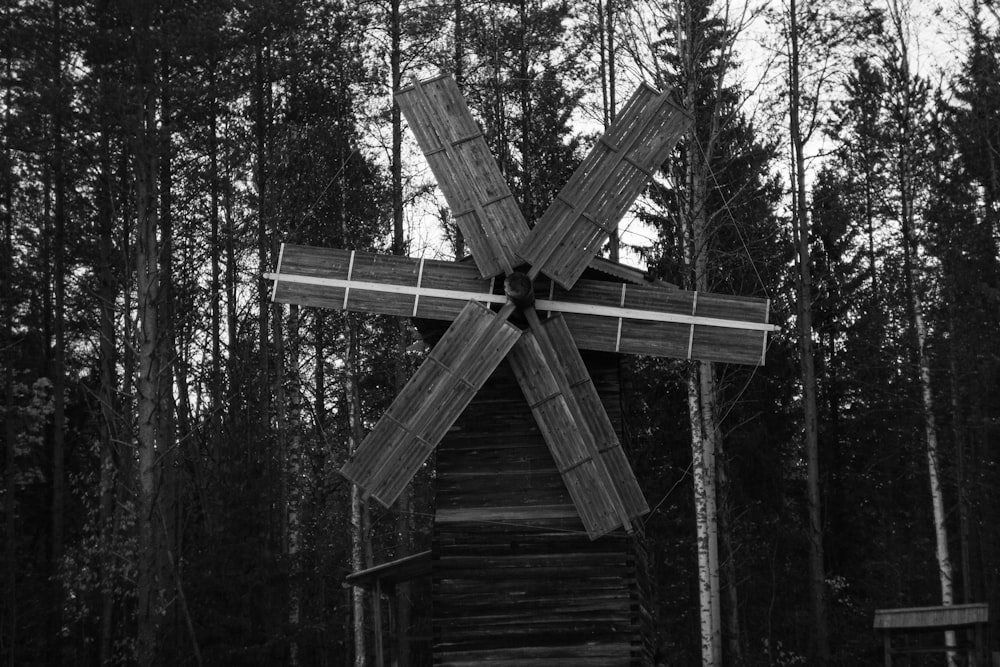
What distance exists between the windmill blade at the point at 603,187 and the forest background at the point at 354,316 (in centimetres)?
362

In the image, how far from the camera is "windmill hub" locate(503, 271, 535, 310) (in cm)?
1069

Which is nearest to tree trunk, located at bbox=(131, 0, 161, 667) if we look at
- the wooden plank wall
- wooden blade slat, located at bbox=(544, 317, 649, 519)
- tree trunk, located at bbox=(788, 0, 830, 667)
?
the wooden plank wall

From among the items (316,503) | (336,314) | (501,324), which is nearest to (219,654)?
(316,503)

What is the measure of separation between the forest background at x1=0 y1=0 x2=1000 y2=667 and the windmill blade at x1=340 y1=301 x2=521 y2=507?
5312 millimetres

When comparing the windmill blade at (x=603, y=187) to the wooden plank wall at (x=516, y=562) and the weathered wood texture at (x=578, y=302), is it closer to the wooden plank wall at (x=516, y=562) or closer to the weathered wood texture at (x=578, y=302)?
the weathered wood texture at (x=578, y=302)

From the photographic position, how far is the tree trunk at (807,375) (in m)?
20.3

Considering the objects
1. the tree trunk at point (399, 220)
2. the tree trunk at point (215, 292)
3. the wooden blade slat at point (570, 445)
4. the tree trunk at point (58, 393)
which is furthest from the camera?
the tree trunk at point (58, 393)

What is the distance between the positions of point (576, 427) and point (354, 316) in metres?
10.2

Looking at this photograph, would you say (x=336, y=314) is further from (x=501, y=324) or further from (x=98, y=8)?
(x=501, y=324)

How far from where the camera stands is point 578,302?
11047 mm

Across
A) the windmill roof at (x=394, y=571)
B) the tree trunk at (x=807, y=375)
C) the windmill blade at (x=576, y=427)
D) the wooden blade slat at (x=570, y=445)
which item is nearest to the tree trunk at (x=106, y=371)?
the windmill roof at (x=394, y=571)

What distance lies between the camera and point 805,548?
2581 centimetres

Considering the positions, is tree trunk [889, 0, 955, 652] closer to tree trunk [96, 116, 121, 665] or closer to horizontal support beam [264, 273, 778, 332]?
horizontal support beam [264, 273, 778, 332]

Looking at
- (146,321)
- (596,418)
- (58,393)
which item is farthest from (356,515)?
(596,418)
